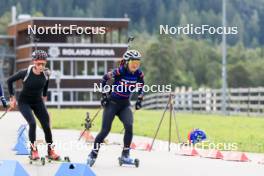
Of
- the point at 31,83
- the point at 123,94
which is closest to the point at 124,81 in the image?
the point at 123,94

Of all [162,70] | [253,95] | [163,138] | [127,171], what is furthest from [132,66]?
[162,70]

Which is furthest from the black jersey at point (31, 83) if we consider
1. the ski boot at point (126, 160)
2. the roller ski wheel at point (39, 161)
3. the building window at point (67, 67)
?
the building window at point (67, 67)

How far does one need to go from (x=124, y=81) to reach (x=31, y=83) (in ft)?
4.96

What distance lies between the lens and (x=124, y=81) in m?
14.1

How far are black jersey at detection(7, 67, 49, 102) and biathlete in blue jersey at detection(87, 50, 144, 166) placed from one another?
3.37 feet

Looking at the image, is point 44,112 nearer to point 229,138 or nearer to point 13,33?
point 229,138

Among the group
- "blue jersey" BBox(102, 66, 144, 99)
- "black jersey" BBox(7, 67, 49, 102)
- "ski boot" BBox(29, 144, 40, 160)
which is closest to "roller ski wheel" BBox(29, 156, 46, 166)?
"ski boot" BBox(29, 144, 40, 160)

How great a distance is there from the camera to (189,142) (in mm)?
18781

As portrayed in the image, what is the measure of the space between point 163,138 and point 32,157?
8.74m

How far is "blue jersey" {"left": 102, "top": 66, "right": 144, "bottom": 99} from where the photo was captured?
46.3ft

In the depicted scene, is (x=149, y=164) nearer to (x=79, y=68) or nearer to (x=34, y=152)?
(x=34, y=152)

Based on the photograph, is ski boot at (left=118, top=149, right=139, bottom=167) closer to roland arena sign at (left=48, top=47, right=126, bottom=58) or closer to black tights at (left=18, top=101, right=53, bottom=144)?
black tights at (left=18, top=101, right=53, bottom=144)

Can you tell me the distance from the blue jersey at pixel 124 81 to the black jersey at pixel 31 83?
3.41 feet

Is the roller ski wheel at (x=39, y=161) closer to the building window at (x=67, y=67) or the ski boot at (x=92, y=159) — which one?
the ski boot at (x=92, y=159)
